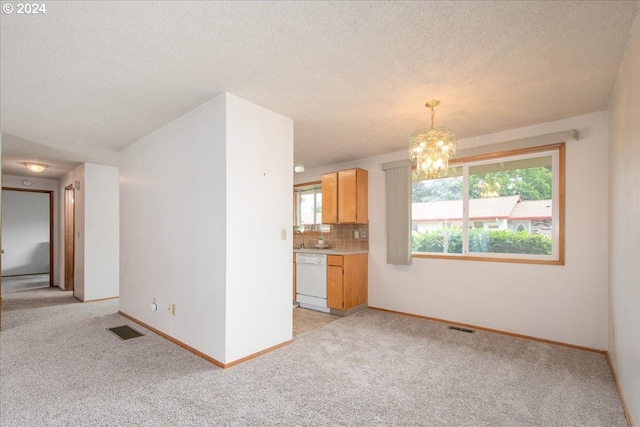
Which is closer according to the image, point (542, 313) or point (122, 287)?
point (542, 313)

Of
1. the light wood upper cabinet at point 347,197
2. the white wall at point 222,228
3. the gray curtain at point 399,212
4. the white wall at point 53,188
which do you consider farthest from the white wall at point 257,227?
the white wall at point 53,188

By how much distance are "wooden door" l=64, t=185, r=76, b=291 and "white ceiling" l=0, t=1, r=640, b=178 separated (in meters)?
2.96

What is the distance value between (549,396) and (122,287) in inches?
200

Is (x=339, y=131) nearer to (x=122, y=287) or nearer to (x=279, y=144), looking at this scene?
(x=279, y=144)

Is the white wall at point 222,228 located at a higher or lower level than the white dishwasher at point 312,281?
higher

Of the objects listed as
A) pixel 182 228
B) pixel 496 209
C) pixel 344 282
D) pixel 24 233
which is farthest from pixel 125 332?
pixel 24 233

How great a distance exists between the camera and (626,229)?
2.09m

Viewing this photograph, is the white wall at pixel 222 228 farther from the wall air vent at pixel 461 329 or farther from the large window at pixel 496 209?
the large window at pixel 496 209

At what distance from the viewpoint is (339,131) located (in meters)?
3.67

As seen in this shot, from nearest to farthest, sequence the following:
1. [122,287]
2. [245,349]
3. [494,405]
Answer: [494,405] < [245,349] < [122,287]

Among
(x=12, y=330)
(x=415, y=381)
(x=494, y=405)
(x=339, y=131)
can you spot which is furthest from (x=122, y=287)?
(x=494, y=405)

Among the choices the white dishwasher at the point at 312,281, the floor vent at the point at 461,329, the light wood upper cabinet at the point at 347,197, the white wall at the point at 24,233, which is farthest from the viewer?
the white wall at the point at 24,233

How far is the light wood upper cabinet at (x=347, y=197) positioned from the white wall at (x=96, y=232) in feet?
12.9

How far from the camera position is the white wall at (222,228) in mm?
2705
